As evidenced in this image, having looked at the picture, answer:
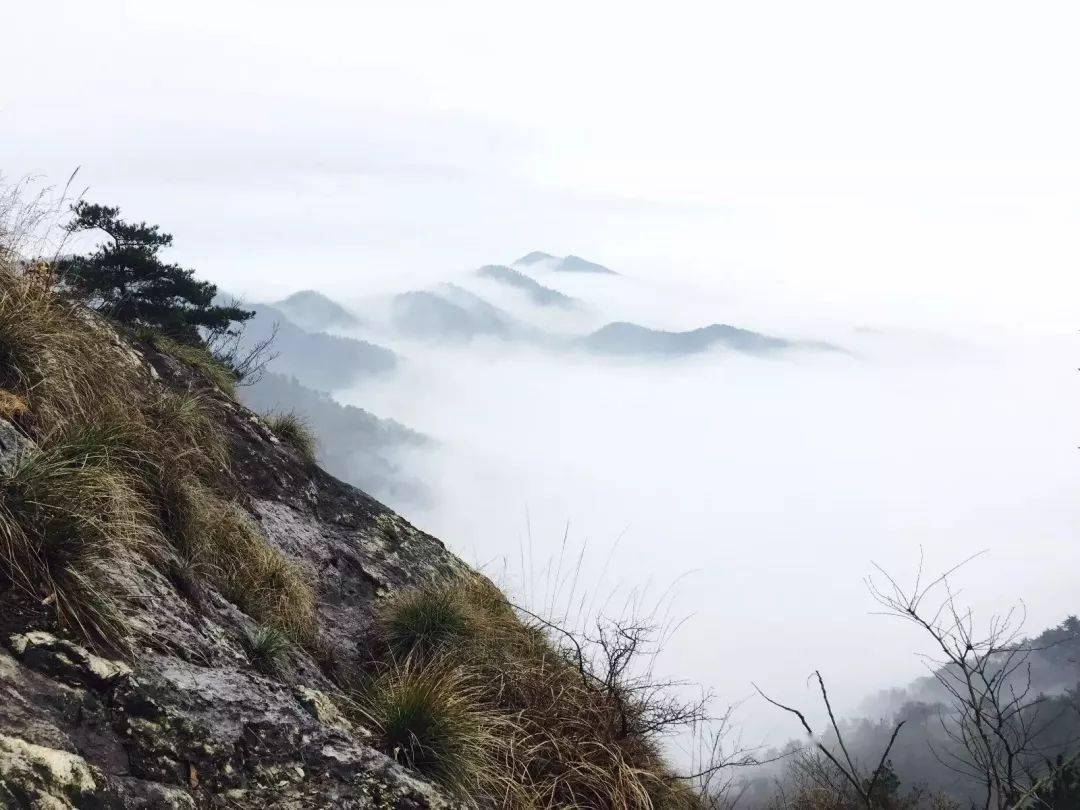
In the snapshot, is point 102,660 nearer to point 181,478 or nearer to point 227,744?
point 227,744

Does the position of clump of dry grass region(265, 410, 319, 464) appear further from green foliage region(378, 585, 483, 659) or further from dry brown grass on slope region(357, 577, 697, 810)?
green foliage region(378, 585, 483, 659)

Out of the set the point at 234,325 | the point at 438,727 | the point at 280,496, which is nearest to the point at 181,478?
the point at 280,496

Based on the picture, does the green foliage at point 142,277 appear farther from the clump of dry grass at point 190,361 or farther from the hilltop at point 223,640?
the hilltop at point 223,640

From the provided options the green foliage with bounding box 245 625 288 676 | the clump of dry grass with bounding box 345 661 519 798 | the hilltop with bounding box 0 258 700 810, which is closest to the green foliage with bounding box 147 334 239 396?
the hilltop with bounding box 0 258 700 810

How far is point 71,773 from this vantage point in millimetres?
2264

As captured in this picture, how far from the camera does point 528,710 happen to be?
4.61 metres

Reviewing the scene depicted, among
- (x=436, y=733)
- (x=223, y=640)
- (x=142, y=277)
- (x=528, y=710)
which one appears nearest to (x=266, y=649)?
(x=223, y=640)

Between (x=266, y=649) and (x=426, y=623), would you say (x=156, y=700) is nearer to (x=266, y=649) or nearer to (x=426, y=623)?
(x=266, y=649)

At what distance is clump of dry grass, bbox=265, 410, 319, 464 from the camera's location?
7.43m

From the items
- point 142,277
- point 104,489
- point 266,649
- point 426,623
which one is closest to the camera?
point 104,489

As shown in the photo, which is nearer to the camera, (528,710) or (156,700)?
(156,700)

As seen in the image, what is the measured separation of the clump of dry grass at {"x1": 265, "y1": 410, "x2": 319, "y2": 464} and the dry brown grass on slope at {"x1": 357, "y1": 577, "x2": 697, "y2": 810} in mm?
2424

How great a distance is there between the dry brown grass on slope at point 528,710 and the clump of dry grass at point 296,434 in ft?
7.95

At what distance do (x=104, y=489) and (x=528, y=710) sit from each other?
266cm
